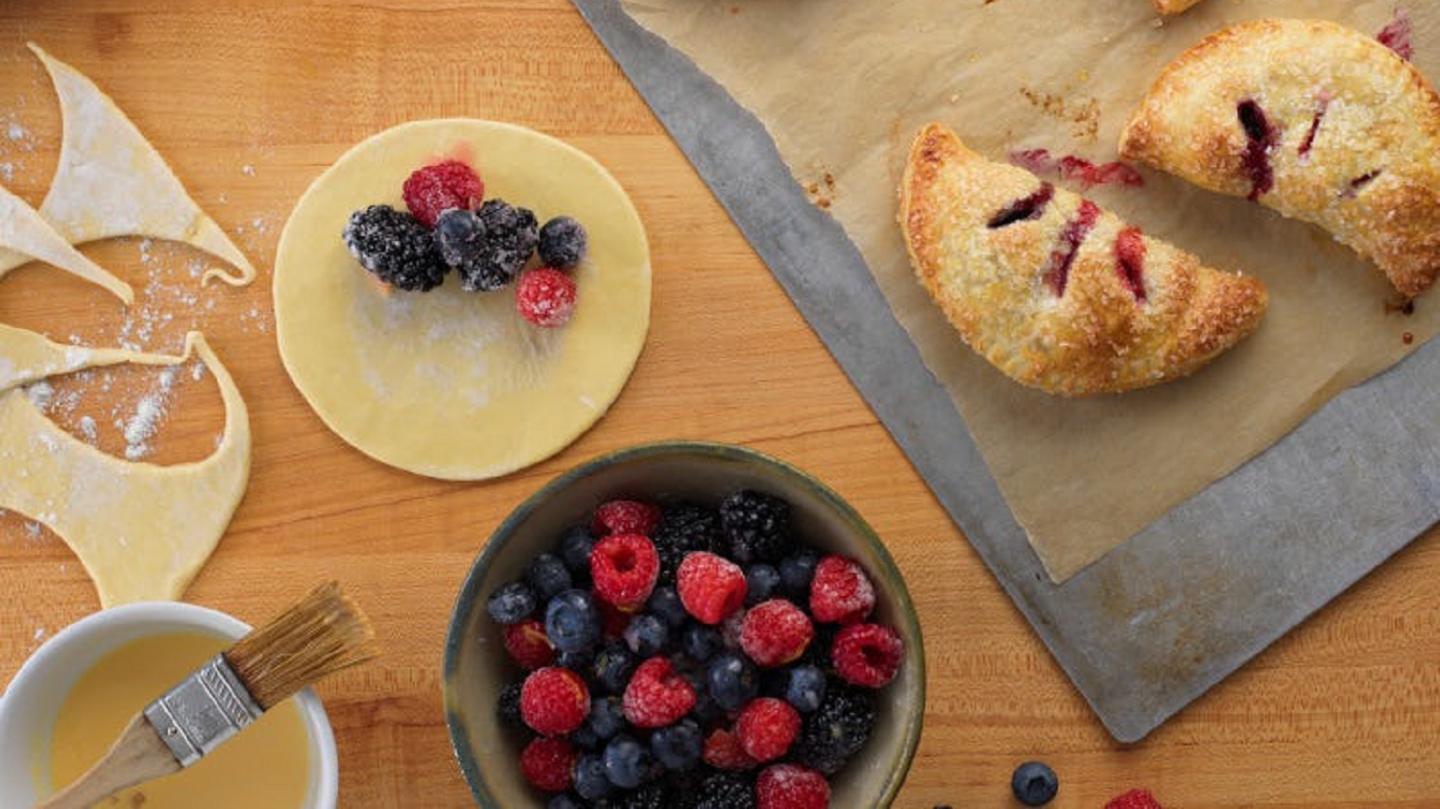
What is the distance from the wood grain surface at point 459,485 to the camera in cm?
185

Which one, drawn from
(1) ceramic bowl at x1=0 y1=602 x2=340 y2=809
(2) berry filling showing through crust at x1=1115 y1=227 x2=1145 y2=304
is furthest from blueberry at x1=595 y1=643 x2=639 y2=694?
(2) berry filling showing through crust at x1=1115 y1=227 x2=1145 y2=304

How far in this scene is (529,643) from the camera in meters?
1.62

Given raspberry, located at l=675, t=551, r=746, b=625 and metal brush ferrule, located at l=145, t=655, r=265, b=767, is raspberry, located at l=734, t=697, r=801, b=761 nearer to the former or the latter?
raspberry, located at l=675, t=551, r=746, b=625

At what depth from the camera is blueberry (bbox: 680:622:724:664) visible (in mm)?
1552

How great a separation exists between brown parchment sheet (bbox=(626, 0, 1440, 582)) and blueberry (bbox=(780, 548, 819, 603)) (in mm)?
395

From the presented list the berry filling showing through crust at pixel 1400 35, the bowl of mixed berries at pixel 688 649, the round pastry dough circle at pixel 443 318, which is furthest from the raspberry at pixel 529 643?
the berry filling showing through crust at pixel 1400 35

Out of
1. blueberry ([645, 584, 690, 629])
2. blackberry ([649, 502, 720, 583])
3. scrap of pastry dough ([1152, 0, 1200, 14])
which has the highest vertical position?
scrap of pastry dough ([1152, 0, 1200, 14])

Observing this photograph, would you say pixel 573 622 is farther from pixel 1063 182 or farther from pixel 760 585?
pixel 1063 182

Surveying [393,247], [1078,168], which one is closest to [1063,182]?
[1078,168]

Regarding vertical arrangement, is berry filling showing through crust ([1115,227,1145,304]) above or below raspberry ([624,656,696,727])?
above

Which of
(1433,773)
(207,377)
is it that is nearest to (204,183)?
(207,377)

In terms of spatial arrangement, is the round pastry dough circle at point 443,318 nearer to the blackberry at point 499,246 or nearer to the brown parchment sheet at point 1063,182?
the blackberry at point 499,246

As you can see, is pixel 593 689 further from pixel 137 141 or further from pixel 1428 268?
pixel 1428 268

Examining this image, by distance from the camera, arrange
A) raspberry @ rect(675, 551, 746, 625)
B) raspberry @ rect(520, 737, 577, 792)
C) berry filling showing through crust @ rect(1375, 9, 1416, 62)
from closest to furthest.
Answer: raspberry @ rect(675, 551, 746, 625) → raspberry @ rect(520, 737, 577, 792) → berry filling showing through crust @ rect(1375, 9, 1416, 62)
